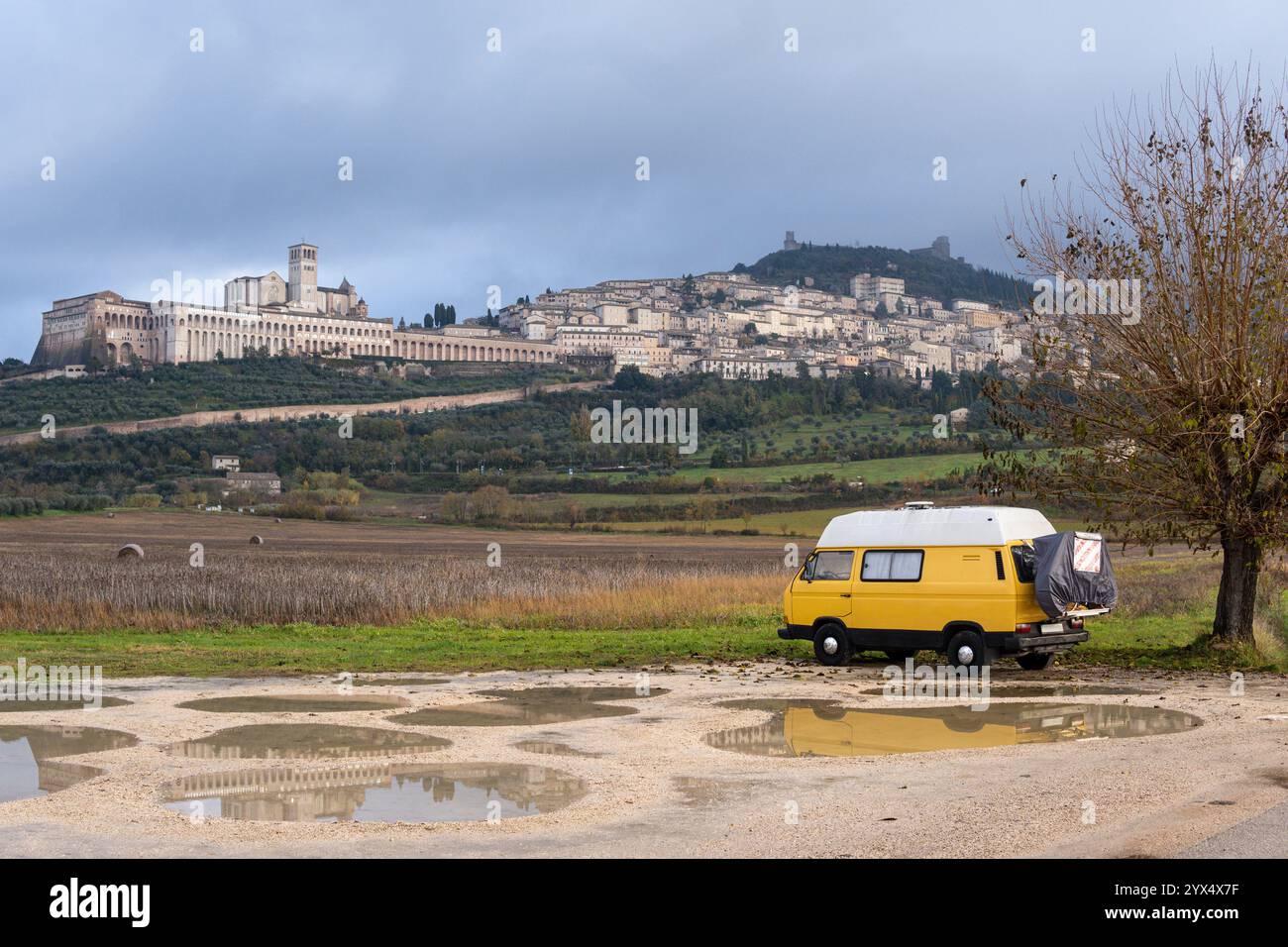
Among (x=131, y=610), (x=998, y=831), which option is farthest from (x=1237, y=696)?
(x=131, y=610)

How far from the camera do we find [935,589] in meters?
18.2

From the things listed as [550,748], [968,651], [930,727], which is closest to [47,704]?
[550,748]

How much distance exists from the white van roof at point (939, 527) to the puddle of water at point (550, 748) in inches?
311

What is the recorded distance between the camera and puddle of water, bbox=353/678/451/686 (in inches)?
682

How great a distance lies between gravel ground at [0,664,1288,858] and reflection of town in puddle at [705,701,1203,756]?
35cm

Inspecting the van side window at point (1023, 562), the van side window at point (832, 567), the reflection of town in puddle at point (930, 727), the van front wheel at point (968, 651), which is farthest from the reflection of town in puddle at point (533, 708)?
the van side window at point (1023, 562)

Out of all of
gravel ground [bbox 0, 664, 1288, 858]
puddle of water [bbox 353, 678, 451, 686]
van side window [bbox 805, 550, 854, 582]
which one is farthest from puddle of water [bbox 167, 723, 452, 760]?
van side window [bbox 805, 550, 854, 582]

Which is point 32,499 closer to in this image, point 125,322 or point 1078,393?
point 1078,393

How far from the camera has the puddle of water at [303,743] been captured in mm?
11773

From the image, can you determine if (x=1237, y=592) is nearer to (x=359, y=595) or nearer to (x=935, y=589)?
(x=935, y=589)

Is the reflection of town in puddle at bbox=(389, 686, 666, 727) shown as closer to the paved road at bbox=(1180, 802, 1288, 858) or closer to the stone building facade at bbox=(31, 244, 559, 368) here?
the paved road at bbox=(1180, 802, 1288, 858)

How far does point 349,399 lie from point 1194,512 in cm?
13839

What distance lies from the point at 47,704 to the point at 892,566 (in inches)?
451

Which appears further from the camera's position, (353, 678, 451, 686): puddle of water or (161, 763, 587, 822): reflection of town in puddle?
(353, 678, 451, 686): puddle of water
